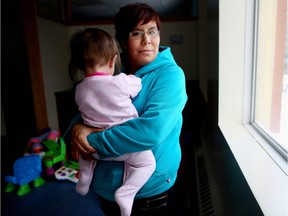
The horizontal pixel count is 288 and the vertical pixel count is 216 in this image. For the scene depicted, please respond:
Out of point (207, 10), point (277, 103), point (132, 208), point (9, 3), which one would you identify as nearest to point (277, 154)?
point (277, 103)

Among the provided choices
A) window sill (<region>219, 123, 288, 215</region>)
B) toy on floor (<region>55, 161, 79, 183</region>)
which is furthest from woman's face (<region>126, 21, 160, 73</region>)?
toy on floor (<region>55, 161, 79, 183</region>)

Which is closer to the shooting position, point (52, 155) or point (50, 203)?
point (50, 203)

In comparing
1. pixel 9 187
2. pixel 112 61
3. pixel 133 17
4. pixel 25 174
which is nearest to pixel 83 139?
pixel 112 61

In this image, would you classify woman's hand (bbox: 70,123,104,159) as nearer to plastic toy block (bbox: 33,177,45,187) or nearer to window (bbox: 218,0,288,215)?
window (bbox: 218,0,288,215)

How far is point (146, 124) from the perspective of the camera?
1.79 feet

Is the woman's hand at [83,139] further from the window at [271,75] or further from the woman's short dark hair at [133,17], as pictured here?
the window at [271,75]

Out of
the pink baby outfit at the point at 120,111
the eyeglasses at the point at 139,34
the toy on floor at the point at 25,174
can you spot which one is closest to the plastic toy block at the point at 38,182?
the toy on floor at the point at 25,174

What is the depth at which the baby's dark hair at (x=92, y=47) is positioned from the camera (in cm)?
64

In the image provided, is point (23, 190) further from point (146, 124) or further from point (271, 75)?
point (271, 75)

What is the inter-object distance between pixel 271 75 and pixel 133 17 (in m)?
0.63

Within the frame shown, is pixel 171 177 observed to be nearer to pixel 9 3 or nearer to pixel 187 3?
pixel 187 3

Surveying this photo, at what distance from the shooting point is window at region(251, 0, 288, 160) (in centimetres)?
80

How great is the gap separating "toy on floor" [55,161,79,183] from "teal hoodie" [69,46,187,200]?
1401mm

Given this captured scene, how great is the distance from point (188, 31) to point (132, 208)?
0.60 m
